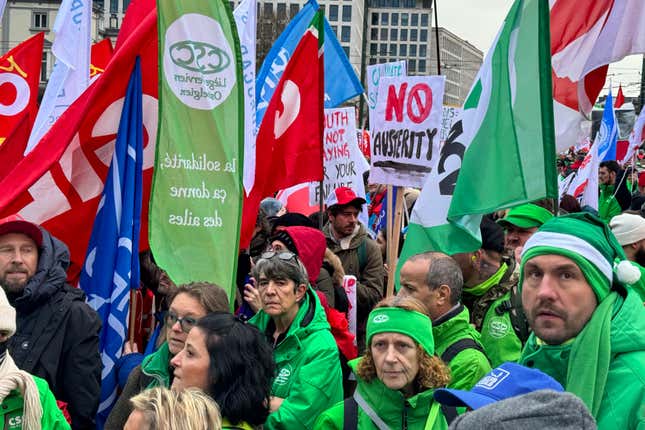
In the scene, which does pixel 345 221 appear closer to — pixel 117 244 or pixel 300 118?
pixel 300 118

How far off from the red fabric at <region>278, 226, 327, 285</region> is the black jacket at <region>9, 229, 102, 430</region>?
144cm

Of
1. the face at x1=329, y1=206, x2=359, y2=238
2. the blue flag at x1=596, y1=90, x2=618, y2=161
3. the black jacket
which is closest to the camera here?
the black jacket

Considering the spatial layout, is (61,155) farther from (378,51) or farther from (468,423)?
(378,51)

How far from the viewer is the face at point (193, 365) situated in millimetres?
3477

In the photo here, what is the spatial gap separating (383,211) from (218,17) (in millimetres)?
5122

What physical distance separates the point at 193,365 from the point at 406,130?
165 inches

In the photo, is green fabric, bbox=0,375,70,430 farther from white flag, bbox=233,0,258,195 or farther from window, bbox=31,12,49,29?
window, bbox=31,12,49,29

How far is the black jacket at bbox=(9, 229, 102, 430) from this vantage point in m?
4.50

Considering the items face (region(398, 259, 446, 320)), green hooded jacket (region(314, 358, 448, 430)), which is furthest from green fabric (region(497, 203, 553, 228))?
green hooded jacket (region(314, 358, 448, 430))

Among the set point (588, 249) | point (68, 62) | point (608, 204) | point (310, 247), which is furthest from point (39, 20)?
point (588, 249)

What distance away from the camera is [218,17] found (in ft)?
16.8

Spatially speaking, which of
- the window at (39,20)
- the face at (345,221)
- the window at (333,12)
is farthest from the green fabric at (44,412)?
the window at (333,12)

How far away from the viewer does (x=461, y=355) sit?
4.09m

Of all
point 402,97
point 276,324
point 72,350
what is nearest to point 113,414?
point 72,350
